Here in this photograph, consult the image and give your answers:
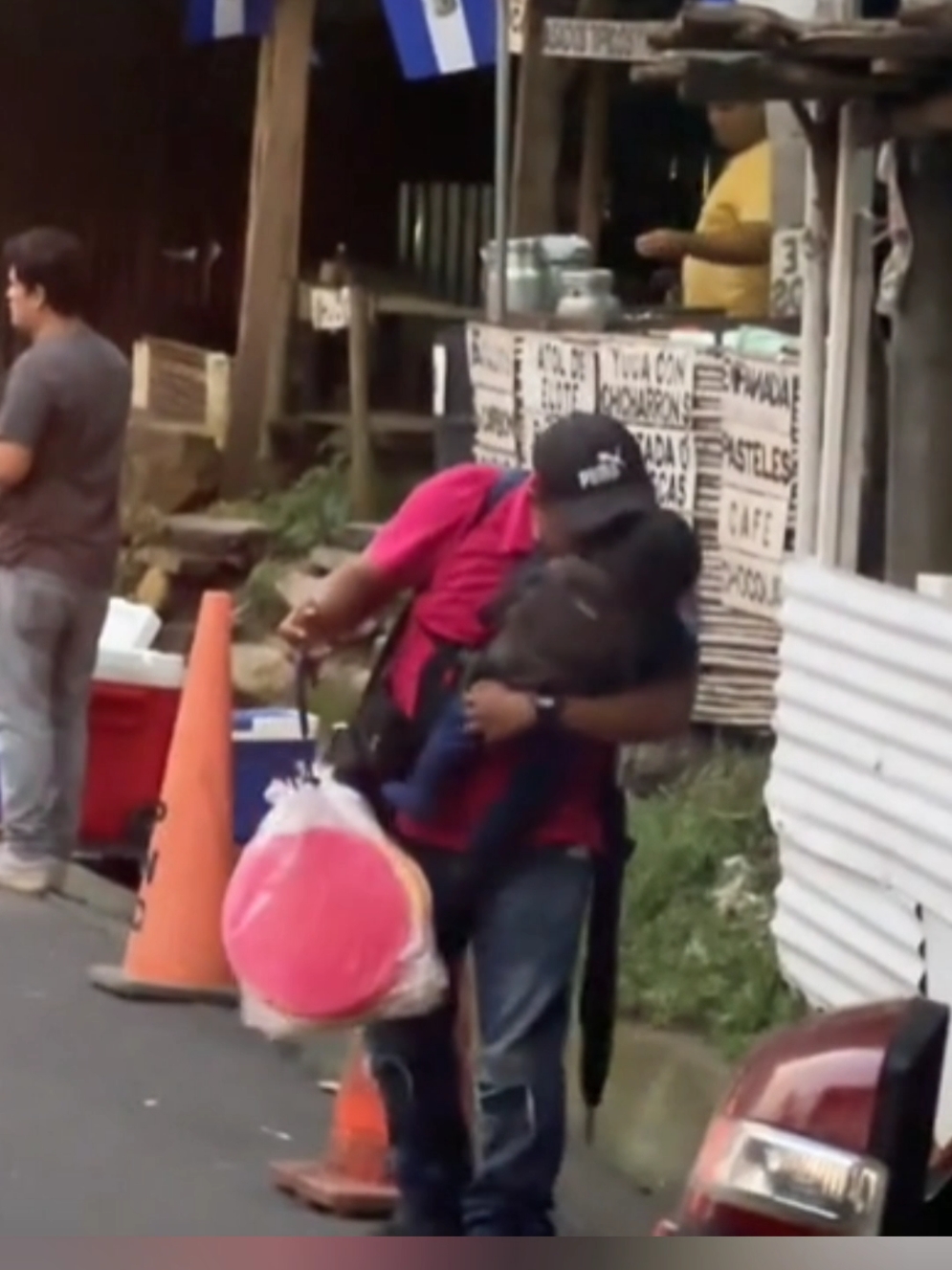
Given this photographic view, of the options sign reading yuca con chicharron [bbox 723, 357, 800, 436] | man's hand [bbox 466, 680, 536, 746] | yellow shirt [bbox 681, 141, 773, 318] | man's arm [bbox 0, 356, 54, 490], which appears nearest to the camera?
man's hand [bbox 466, 680, 536, 746]

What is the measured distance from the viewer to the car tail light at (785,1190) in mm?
4070

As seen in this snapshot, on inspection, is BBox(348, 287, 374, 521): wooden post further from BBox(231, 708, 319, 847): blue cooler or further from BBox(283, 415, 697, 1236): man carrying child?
BBox(283, 415, 697, 1236): man carrying child

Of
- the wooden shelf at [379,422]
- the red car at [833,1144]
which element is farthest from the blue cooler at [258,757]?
the red car at [833,1144]

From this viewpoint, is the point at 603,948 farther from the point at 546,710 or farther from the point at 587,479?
the point at 587,479

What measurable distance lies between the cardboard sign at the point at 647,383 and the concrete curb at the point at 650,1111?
8.58ft

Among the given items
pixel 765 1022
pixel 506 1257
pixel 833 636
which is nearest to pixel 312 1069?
pixel 765 1022

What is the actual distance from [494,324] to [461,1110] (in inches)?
214

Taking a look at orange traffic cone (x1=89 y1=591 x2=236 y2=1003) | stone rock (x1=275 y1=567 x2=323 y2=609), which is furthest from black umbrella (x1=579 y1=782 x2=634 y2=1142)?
stone rock (x1=275 y1=567 x2=323 y2=609)

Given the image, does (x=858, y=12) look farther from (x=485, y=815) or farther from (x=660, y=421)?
(x=485, y=815)

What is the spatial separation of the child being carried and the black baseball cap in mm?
41

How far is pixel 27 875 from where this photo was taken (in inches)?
409

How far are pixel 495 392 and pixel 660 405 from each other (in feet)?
4.21

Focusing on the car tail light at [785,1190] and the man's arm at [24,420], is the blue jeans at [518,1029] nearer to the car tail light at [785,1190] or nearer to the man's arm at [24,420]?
the car tail light at [785,1190]

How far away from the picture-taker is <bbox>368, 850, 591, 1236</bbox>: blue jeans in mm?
6461
